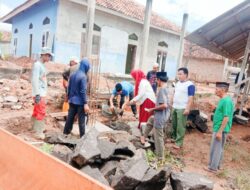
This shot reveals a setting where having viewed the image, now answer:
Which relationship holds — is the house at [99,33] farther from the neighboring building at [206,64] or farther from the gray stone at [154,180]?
the neighboring building at [206,64]

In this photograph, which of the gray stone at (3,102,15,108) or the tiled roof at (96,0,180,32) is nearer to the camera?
the gray stone at (3,102,15,108)

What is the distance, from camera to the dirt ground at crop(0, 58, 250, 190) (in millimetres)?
4824

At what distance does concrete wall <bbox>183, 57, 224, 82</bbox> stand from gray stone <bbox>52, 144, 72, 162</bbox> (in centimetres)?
2380

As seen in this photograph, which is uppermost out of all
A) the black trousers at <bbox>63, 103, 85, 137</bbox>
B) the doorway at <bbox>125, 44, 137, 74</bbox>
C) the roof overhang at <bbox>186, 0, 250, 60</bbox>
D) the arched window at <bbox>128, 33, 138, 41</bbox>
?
the arched window at <bbox>128, 33, 138, 41</bbox>

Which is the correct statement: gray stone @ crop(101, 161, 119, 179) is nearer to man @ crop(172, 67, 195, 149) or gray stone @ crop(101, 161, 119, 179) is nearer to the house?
man @ crop(172, 67, 195, 149)

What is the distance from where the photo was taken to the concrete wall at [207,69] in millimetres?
27047

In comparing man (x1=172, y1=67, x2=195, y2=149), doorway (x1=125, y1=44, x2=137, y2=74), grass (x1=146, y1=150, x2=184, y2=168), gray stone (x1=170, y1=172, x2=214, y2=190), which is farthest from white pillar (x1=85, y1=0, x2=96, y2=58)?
doorway (x1=125, y1=44, x2=137, y2=74)

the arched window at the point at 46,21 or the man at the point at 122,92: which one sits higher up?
the arched window at the point at 46,21

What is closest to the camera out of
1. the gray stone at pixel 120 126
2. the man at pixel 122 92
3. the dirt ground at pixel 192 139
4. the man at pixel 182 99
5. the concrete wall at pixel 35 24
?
the dirt ground at pixel 192 139

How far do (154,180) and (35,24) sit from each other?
14.2m

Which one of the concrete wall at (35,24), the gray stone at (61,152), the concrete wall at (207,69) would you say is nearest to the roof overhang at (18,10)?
the concrete wall at (35,24)

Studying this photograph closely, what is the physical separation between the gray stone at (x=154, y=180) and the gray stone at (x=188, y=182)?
0.43 feet

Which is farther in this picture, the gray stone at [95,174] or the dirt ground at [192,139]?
the dirt ground at [192,139]

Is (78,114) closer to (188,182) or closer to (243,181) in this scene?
(188,182)
